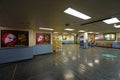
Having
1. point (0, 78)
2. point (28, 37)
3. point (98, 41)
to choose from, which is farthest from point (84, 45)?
point (0, 78)

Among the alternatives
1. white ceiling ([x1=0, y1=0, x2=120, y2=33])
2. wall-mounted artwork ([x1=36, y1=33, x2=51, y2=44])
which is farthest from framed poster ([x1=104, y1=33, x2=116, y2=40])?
white ceiling ([x1=0, y1=0, x2=120, y2=33])

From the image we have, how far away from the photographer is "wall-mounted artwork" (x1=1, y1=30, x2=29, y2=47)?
4.77 m

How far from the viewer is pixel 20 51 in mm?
5059

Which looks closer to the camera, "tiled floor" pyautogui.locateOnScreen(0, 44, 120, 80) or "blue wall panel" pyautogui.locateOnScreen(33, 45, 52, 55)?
"tiled floor" pyautogui.locateOnScreen(0, 44, 120, 80)

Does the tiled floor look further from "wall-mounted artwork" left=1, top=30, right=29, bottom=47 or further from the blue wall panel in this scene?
the blue wall panel

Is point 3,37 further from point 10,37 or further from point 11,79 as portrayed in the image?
point 11,79

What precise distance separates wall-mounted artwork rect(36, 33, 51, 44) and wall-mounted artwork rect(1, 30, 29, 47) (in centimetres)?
133

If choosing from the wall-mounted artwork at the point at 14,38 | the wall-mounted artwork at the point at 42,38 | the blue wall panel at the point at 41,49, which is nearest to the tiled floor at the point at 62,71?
the wall-mounted artwork at the point at 14,38

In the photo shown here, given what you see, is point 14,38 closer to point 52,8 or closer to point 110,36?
point 52,8

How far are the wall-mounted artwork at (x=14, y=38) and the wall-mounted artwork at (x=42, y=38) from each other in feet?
4.35

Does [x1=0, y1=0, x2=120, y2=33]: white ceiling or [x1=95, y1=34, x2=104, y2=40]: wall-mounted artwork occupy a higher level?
[x1=0, y1=0, x2=120, y2=33]: white ceiling

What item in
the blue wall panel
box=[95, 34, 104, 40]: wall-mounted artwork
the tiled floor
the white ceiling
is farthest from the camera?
box=[95, 34, 104, 40]: wall-mounted artwork

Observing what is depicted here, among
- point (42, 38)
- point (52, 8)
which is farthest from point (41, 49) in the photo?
point (52, 8)

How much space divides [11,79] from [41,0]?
2931mm
